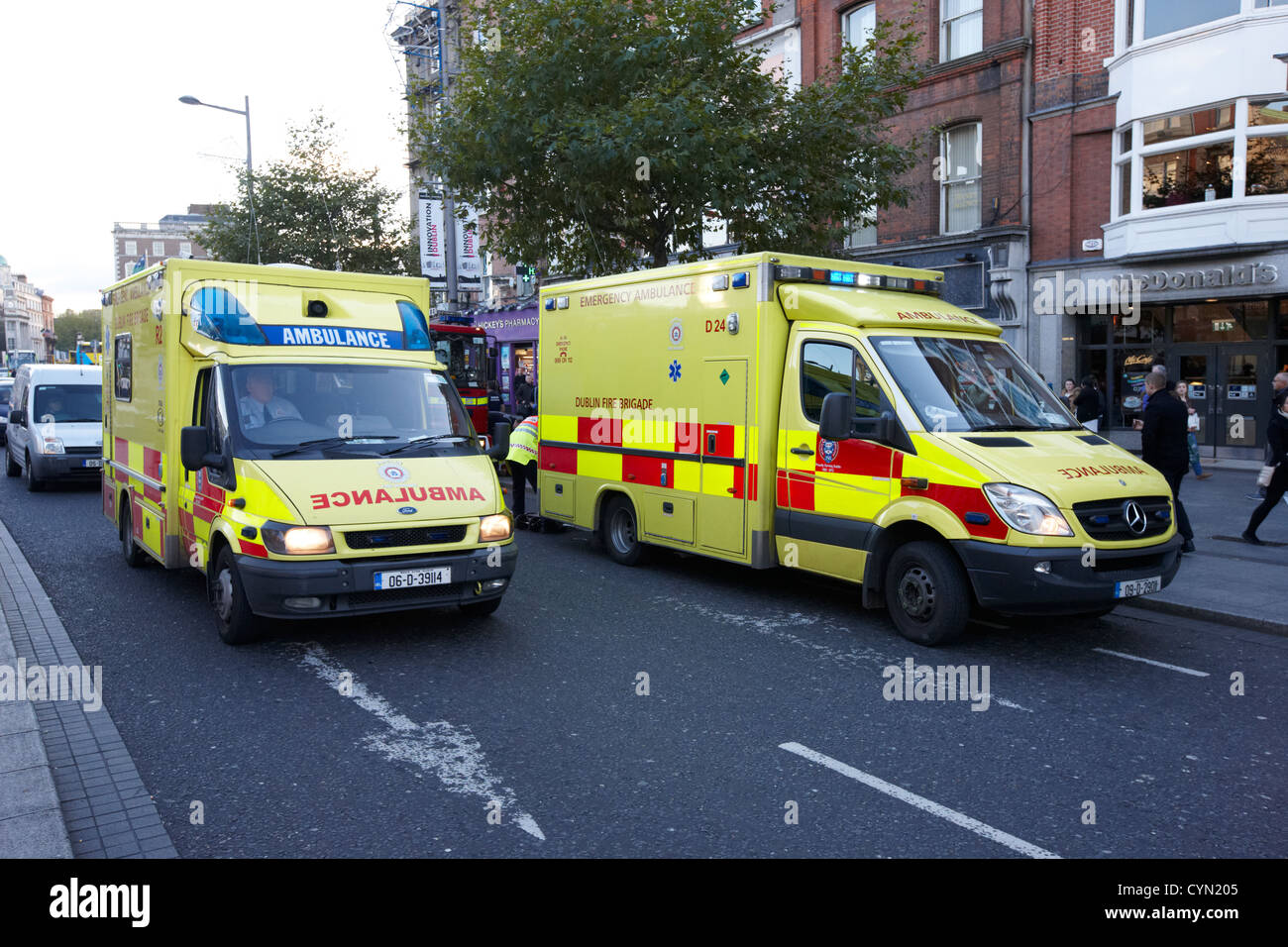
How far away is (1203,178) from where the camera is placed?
1811 centimetres

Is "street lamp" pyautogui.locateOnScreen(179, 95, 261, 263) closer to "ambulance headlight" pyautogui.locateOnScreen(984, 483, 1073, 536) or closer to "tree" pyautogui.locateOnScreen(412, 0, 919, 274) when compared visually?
"tree" pyautogui.locateOnScreen(412, 0, 919, 274)

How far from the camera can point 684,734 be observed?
212 inches

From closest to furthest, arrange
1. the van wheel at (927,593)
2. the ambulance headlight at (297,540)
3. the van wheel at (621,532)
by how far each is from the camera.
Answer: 1. the ambulance headlight at (297,540)
2. the van wheel at (927,593)
3. the van wheel at (621,532)

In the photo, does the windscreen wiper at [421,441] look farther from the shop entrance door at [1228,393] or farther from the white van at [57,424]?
the shop entrance door at [1228,393]

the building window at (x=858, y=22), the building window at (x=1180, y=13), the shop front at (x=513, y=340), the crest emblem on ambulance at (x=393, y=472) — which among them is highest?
the building window at (x=858, y=22)

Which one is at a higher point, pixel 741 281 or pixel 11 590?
pixel 741 281

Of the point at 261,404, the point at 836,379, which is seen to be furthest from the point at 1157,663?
the point at 261,404

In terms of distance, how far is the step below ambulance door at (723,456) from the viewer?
8.66 m

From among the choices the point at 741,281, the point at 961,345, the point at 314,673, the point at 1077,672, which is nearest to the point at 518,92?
the point at 741,281

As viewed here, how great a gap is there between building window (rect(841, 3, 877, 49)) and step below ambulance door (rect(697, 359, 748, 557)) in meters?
16.8

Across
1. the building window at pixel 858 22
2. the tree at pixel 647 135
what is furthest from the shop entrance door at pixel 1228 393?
the building window at pixel 858 22

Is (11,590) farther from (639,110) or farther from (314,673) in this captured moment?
(639,110)

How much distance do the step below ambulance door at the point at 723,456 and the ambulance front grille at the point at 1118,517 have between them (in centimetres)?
283
